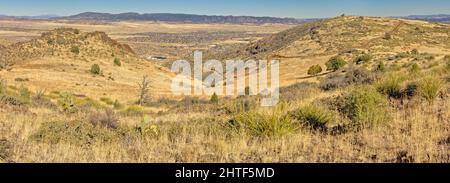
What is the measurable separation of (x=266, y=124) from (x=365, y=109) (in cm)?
219

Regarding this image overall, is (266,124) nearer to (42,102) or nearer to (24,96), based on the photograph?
(24,96)

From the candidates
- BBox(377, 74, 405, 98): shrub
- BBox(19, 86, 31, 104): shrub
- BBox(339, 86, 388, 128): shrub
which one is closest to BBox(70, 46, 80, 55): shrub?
BBox(19, 86, 31, 104): shrub

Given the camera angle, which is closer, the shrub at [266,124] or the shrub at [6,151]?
the shrub at [6,151]

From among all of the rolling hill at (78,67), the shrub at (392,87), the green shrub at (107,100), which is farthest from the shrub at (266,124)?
the rolling hill at (78,67)

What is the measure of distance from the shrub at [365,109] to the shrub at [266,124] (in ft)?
4.20

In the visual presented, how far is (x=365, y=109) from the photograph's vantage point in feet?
31.0

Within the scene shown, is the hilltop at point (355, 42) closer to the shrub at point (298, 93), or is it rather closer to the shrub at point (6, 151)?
the shrub at point (298, 93)

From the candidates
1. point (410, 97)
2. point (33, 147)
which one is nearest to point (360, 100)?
point (410, 97)

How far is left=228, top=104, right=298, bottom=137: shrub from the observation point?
340 inches

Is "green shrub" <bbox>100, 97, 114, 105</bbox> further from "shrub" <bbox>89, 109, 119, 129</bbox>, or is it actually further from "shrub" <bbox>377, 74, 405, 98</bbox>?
"shrub" <bbox>377, 74, 405, 98</bbox>

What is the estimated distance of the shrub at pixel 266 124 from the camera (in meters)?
8.63

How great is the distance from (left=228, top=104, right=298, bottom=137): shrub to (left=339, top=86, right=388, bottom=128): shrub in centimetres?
128

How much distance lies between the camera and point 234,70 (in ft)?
236

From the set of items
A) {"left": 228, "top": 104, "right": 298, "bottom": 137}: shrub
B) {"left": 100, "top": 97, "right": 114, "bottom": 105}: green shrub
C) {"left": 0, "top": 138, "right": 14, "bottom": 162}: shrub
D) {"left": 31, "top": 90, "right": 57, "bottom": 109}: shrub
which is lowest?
{"left": 100, "top": 97, "right": 114, "bottom": 105}: green shrub
